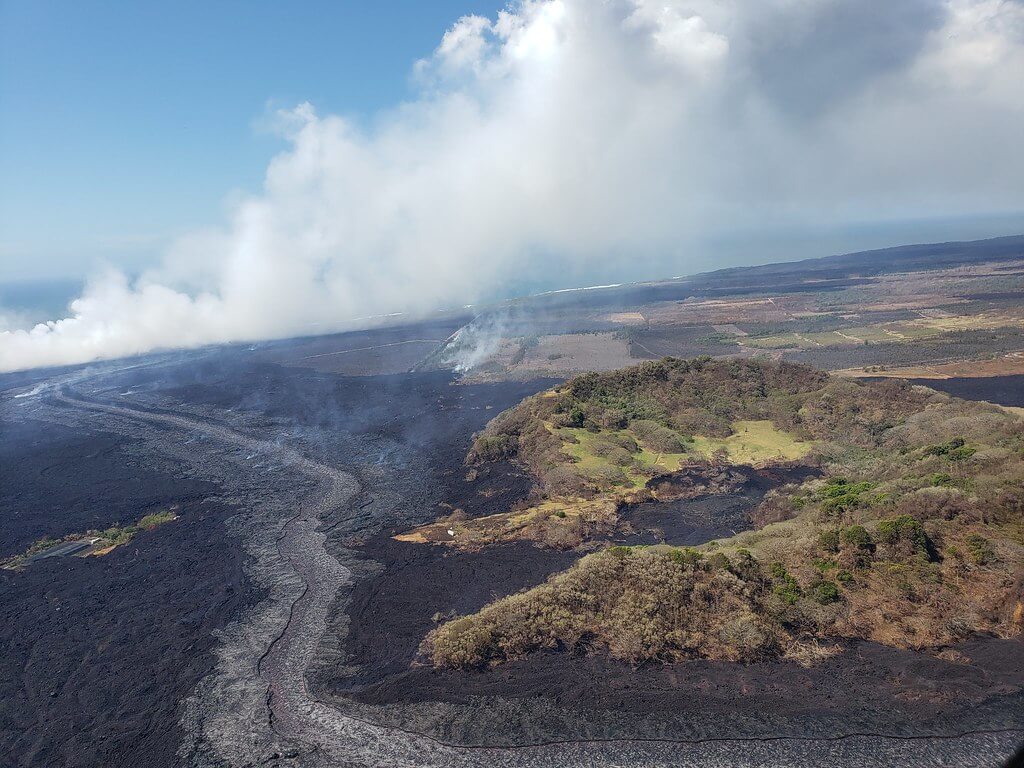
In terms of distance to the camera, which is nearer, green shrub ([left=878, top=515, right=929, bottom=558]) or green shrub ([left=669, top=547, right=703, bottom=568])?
green shrub ([left=878, top=515, right=929, bottom=558])

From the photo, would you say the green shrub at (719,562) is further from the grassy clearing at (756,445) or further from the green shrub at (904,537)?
the grassy clearing at (756,445)

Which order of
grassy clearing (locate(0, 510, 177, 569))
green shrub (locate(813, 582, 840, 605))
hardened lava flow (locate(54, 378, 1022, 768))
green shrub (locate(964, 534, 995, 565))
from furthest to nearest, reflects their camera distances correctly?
1. grassy clearing (locate(0, 510, 177, 569))
2. green shrub (locate(813, 582, 840, 605))
3. green shrub (locate(964, 534, 995, 565))
4. hardened lava flow (locate(54, 378, 1022, 768))

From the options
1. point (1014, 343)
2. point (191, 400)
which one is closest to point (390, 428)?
point (191, 400)

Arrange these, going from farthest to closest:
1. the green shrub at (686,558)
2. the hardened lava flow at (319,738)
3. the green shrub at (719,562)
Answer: the green shrub at (686,558)
the green shrub at (719,562)
the hardened lava flow at (319,738)

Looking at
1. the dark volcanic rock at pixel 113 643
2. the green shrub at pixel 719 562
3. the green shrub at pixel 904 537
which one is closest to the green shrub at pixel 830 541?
the green shrub at pixel 904 537

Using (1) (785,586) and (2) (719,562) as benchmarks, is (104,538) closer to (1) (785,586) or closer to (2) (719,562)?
(2) (719,562)

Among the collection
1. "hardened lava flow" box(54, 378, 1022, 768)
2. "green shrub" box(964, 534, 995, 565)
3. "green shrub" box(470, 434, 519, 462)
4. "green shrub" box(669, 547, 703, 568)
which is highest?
"green shrub" box(470, 434, 519, 462)

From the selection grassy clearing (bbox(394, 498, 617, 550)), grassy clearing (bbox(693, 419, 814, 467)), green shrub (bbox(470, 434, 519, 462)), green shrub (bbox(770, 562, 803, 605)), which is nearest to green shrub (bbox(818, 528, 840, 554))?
green shrub (bbox(770, 562, 803, 605))

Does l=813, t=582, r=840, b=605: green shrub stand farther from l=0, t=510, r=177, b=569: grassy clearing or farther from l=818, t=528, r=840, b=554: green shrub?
l=0, t=510, r=177, b=569: grassy clearing

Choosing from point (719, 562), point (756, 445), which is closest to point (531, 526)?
point (719, 562)
